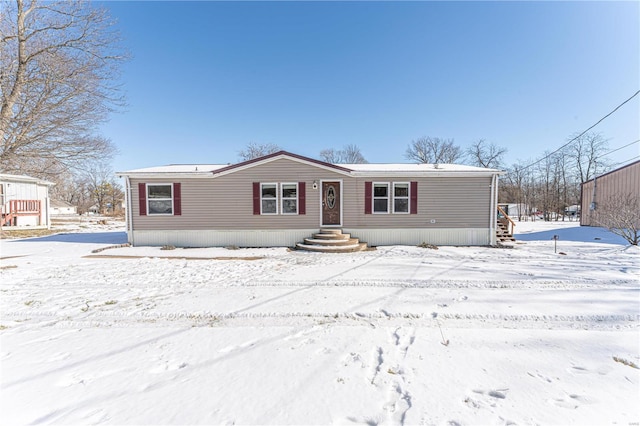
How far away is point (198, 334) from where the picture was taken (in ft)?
10.2

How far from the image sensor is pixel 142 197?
9609 mm

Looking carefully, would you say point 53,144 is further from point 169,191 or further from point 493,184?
point 493,184

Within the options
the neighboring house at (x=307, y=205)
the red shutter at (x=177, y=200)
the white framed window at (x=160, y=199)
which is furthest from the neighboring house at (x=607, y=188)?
the white framed window at (x=160, y=199)

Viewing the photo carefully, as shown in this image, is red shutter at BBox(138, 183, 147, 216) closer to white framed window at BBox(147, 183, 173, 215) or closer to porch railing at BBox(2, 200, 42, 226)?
white framed window at BBox(147, 183, 173, 215)

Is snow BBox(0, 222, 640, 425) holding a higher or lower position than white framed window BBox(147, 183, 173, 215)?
lower

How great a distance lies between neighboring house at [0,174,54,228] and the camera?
15.9 meters

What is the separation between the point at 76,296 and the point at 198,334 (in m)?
3.07

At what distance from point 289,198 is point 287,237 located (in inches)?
61.0

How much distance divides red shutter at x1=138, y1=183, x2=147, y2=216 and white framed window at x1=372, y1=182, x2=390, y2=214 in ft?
29.5

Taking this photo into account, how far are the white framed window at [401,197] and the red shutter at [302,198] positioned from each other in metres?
3.54

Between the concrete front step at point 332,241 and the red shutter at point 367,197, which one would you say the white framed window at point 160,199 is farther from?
the red shutter at point 367,197

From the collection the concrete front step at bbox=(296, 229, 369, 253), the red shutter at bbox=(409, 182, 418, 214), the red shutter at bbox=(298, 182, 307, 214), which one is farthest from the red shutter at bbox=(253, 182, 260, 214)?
the red shutter at bbox=(409, 182, 418, 214)

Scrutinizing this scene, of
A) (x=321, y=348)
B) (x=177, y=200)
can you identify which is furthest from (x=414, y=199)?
(x=177, y=200)

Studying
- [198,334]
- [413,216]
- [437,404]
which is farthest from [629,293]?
[198,334]
